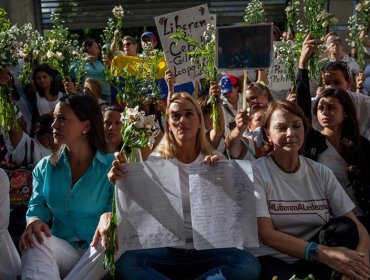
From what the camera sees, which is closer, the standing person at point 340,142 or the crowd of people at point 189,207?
the crowd of people at point 189,207

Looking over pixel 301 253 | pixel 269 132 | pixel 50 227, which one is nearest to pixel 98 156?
pixel 50 227

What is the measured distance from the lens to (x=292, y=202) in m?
3.62

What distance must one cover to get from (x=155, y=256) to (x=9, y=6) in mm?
10729

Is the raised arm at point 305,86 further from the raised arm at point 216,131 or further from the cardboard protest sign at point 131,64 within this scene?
the cardboard protest sign at point 131,64

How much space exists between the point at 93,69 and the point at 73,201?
481 cm

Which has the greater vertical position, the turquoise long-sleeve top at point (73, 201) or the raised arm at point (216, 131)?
the raised arm at point (216, 131)

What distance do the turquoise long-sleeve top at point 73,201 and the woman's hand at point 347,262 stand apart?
4.53ft

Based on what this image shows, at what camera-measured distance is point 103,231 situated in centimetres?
335

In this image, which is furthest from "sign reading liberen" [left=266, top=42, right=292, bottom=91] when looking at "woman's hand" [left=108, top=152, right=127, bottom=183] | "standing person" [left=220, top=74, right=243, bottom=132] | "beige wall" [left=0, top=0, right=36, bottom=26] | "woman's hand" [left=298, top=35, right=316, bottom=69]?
"beige wall" [left=0, top=0, right=36, bottom=26]

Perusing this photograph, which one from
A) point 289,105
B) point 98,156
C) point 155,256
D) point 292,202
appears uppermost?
point 289,105

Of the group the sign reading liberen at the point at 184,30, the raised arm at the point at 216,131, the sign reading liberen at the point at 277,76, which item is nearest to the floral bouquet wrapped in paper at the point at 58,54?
the sign reading liberen at the point at 184,30

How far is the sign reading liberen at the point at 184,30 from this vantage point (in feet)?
17.6

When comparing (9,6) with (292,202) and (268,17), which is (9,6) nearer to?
(268,17)

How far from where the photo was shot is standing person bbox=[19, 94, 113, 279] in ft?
11.7
